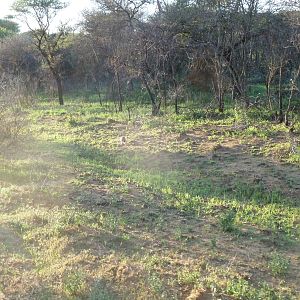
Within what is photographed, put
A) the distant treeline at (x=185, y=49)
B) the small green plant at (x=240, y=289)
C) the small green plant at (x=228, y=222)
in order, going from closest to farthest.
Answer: the small green plant at (x=240, y=289) < the small green plant at (x=228, y=222) < the distant treeline at (x=185, y=49)

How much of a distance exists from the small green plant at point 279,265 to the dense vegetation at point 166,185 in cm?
3

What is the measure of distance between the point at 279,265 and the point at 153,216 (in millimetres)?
1930

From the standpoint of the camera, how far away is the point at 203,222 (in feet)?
19.1

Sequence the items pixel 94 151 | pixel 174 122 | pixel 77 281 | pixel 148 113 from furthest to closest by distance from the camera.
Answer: pixel 148 113 → pixel 174 122 → pixel 94 151 → pixel 77 281

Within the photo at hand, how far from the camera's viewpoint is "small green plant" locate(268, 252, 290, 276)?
445 centimetres

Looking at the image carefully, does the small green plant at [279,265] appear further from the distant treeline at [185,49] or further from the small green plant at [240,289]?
the distant treeline at [185,49]

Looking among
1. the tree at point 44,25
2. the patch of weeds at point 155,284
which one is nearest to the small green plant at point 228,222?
the patch of weeds at point 155,284

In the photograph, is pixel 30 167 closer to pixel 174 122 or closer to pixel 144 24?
pixel 174 122

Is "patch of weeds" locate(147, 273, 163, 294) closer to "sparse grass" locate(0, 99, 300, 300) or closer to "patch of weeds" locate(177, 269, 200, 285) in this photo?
"sparse grass" locate(0, 99, 300, 300)

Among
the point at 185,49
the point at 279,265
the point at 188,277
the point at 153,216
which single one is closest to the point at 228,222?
the point at 153,216

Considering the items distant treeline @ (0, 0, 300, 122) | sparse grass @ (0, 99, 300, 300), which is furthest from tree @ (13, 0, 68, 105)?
sparse grass @ (0, 99, 300, 300)

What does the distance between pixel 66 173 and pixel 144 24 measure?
40.5 ft

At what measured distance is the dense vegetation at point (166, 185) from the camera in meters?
4.36

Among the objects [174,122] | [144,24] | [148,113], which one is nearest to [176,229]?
[174,122]
